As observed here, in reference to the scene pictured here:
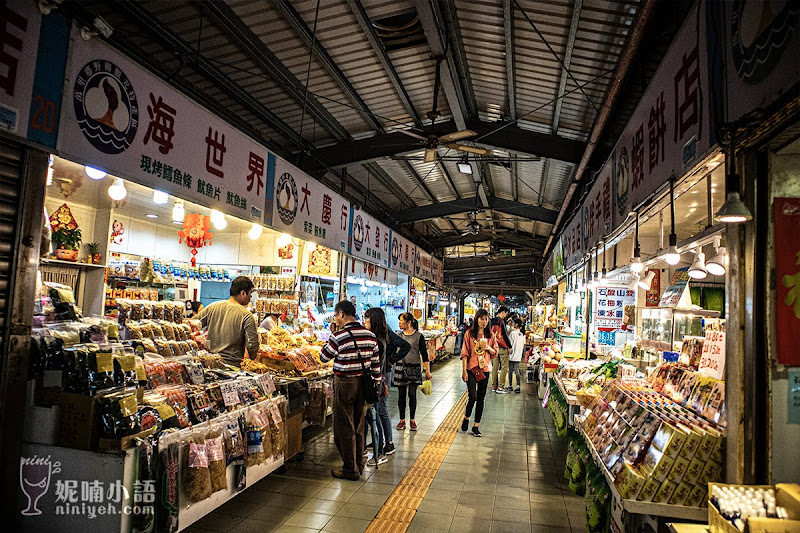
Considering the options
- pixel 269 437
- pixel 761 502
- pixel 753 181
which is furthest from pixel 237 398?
pixel 753 181

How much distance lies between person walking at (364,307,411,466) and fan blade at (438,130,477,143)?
2.63m

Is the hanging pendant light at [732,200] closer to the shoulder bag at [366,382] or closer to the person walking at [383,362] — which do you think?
the shoulder bag at [366,382]

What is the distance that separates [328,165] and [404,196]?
4.82 m

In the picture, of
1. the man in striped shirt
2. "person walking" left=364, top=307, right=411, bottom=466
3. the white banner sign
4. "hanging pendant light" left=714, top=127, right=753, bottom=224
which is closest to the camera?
"hanging pendant light" left=714, top=127, right=753, bottom=224

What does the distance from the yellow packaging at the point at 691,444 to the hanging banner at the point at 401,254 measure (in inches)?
419

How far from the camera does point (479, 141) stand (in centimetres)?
909

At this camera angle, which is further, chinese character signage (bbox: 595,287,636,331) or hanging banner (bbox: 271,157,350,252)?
chinese character signage (bbox: 595,287,636,331)

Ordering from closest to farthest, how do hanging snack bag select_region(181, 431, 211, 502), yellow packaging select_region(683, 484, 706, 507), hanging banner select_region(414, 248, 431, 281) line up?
1. yellow packaging select_region(683, 484, 706, 507)
2. hanging snack bag select_region(181, 431, 211, 502)
3. hanging banner select_region(414, 248, 431, 281)

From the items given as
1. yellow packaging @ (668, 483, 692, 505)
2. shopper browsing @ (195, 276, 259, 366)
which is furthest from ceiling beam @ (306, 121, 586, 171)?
yellow packaging @ (668, 483, 692, 505)

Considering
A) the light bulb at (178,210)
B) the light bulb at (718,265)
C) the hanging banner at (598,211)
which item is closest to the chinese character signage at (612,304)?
the hanging banner at (598,211)

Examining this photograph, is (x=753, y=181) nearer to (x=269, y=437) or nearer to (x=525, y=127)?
(x=269, y=437)

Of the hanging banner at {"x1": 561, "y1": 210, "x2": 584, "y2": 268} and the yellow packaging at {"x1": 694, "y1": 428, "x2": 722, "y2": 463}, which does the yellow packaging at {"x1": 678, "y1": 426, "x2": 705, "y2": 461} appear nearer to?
the yellow packaging at {"x1": 694, "y1": 428, "x2": 722, "y2": 463}

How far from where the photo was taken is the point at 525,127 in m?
9.01

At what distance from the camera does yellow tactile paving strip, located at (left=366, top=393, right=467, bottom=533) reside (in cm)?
475
